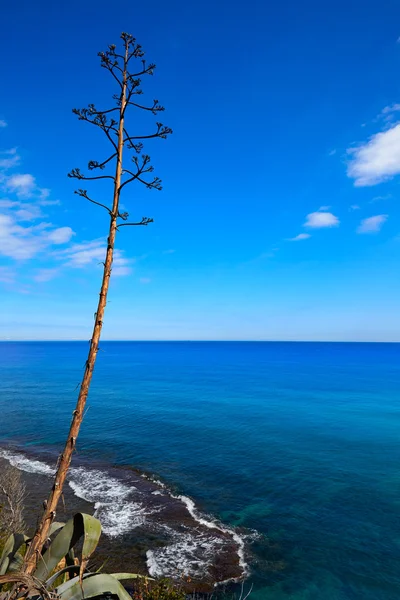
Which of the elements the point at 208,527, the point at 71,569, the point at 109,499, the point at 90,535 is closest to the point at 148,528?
the point at 208,527

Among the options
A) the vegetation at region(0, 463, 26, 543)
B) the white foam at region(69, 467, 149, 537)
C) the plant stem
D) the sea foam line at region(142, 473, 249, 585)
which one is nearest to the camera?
the plant stem

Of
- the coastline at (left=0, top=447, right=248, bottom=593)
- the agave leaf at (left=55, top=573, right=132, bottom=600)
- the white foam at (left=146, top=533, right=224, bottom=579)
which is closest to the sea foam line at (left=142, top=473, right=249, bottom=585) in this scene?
the coastline at (left=0, top=447, right=248, bottom=593)

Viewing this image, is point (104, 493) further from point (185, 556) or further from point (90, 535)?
point (90, 535)

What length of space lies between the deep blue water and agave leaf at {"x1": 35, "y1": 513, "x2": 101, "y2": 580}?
15.1m

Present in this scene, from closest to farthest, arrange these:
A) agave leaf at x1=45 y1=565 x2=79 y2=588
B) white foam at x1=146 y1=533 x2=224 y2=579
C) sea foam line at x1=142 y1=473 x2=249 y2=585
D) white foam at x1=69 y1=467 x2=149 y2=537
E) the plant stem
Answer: the plant stem, agave leaf at x1=45 y1=565 x2=79 y2=588, white foam at x1=146 y1=533 x2=224 y2=579, sea foam line at x1=142 y1=473 x2=249 y2=585, white foam at x1=69 y1=467 x2=149 y2=537

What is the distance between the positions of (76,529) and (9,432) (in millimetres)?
44420

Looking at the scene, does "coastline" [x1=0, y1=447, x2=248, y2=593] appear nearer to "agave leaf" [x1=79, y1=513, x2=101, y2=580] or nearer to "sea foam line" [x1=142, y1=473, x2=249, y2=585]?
"sea foam line" [x1=142, y1=473, x2=249, y2=585]

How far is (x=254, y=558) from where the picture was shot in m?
18.3

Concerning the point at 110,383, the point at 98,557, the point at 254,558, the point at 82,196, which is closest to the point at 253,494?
the point at 254,558

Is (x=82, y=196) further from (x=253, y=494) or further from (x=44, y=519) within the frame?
(x=253, y=494)

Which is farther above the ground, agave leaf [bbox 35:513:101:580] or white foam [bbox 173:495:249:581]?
agave leaf [bbox 35:513:101:580]

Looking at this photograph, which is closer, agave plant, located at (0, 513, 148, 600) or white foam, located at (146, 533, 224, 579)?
agave plant, located at (0, 513, 148, 600)

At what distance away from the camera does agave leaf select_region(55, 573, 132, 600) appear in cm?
440

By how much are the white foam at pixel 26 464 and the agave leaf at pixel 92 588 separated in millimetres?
28846
